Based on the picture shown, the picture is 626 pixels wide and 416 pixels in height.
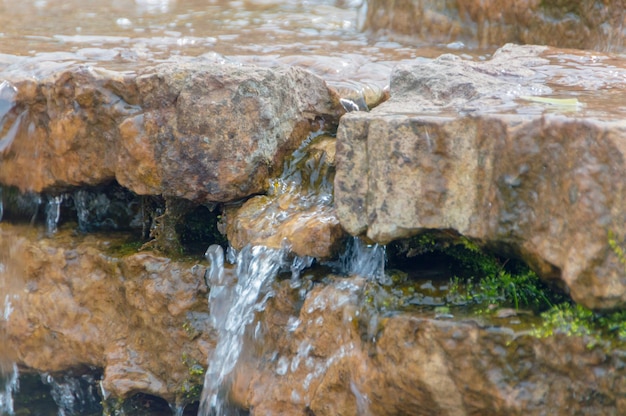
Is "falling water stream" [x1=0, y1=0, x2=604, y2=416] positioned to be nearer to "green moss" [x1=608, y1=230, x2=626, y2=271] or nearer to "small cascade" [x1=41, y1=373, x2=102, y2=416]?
"small cascade" [x1=41, y1=373, x2=102, y2=416]

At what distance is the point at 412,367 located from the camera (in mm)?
2770

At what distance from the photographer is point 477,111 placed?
2738mm

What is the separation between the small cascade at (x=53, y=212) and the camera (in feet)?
13.9

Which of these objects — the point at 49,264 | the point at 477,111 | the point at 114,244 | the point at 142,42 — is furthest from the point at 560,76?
the point at 142,42

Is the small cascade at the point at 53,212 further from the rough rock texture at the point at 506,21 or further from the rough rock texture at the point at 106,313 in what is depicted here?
the rough rock texture at the point at 506,21

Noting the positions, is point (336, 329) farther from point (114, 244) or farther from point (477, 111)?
point (114, 244)

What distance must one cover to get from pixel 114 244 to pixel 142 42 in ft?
6.73

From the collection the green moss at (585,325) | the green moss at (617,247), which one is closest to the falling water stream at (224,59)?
the green moss at (585,325)

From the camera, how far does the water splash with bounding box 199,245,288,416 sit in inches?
133

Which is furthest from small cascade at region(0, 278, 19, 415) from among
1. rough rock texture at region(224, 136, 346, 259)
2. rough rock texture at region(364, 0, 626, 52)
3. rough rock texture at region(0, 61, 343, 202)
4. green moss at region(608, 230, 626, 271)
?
rough rock texture at region(364, 0, 626, 52)

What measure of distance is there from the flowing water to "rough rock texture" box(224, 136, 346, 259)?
0.01m

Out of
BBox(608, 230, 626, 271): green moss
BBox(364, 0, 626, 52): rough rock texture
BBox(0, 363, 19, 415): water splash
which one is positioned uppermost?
BBox(364, 0, 626, 52): rough rock texture

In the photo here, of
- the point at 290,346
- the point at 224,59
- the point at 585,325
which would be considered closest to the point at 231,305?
the point at 290,346

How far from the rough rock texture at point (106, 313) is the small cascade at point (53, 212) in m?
0.06
